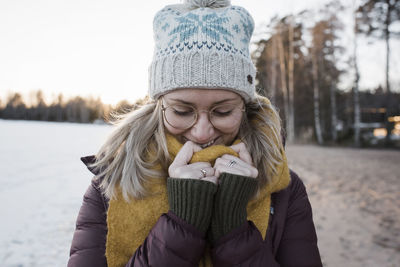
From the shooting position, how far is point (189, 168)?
1219 mm

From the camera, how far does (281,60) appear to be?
2038 centimetres

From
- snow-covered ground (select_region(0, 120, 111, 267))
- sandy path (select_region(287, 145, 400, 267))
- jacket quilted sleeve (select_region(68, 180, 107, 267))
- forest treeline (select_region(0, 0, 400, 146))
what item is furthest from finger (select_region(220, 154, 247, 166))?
forest treeline (select_region(0, 0, 400, 146))

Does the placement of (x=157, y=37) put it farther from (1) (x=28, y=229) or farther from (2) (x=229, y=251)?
(1) (x=28, y=229)

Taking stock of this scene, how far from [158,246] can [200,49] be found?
100 cm

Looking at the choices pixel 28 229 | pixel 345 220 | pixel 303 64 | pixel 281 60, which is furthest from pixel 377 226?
pixel 303 64

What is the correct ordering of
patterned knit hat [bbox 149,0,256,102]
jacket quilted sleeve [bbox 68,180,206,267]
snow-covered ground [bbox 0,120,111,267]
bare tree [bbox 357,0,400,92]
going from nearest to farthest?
jacket quilted sleeve [bbox 68,180,206,267], patterned knit hat [bbox 149,0,256,102], snow-covered ground [bbox 0,120,111,267], bare tree [bbox 357,0,400,92]

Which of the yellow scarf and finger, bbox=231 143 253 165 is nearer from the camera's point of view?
the yellow scarf

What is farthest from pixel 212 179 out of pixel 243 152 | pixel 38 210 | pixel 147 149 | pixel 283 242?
pixel 38 210

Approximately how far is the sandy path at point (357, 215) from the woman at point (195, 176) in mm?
2479

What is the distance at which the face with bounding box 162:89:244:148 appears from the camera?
1.35 m

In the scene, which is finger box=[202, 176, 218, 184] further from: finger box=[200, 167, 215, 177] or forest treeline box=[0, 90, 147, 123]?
forest treeline box=[0, 90, 147, 123]

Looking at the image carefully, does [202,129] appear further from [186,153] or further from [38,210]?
[38,210]

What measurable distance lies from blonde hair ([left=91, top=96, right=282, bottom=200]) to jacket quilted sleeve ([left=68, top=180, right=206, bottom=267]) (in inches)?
9.0

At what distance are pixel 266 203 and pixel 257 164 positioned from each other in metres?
0.23
